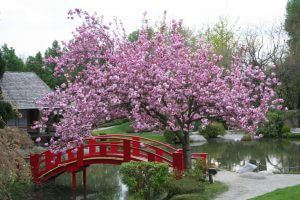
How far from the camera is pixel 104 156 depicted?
18422mm

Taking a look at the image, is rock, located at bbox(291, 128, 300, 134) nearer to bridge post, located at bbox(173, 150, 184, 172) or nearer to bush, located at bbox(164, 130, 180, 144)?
bush, located at bbox(164, 130, 180, 144)

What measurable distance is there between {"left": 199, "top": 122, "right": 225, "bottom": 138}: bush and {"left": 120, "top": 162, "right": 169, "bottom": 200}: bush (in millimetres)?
24897

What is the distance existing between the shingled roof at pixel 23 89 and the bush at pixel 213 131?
1363cm

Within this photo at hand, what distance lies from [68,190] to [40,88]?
12.8m

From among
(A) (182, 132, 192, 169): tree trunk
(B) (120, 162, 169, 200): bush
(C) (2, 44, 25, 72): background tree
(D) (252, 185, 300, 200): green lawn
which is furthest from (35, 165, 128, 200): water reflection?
(C) (2, 44, 25, 72): background tree

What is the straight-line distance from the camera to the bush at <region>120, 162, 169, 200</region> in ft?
45.5

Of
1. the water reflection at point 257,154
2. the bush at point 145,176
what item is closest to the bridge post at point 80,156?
the bush at point 145,176

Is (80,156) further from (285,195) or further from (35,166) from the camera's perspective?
(285,195)

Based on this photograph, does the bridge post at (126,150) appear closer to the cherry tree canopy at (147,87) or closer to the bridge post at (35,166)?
the cherry tree canopy at (147,87)

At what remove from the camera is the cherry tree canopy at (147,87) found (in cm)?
1372

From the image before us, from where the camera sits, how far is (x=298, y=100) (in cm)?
4706

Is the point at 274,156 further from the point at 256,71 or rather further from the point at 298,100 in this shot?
the point at 298,100

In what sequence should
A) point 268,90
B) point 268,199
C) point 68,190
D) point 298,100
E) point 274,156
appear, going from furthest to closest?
point 298,100
point 274,156
point 68,190
point 268,90
point 268,199

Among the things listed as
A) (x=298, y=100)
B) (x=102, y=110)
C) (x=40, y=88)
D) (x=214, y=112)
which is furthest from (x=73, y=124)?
(x=298, y=100)
